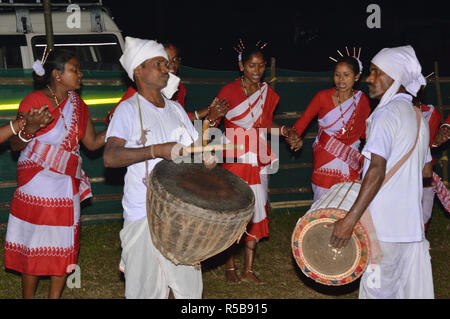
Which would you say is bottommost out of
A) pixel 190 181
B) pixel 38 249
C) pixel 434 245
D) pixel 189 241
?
pixel 434 245

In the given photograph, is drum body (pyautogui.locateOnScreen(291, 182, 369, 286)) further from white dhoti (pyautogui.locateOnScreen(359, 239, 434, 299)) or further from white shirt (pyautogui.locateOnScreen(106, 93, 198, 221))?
white shirt (pyautogui.locateOnScreen(106, 93, 198, 221))

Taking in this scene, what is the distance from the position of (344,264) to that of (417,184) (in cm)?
71

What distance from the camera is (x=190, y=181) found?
10.8ft

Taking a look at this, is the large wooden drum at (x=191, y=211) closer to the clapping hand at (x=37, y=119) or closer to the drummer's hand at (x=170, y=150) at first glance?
the drummer's hand at (x=170, y=150)

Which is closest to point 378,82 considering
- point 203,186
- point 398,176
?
point 398,176

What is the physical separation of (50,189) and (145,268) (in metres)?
1.30

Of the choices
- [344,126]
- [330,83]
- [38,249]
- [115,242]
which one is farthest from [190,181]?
[330,83]

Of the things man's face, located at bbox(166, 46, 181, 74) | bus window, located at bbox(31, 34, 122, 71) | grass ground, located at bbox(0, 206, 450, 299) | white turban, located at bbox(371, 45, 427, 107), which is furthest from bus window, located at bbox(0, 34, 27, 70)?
white turban, located at bbox(371, 45, 427, 107)

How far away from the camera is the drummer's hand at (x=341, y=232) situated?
3.39 m

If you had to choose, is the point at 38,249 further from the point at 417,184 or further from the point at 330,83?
the point at 330,83

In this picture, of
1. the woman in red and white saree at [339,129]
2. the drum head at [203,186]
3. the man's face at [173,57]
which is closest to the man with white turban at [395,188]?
the drum head at [203,186]

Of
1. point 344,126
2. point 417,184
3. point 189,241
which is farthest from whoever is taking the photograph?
point 344,126
